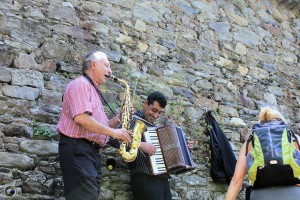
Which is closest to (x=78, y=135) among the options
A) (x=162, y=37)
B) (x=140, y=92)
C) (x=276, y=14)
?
(x=140, y=92)

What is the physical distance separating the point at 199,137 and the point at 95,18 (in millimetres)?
1781

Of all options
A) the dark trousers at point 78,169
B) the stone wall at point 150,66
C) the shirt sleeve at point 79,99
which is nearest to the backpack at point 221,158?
the stone wall at point 150,66

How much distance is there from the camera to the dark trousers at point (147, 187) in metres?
3.54

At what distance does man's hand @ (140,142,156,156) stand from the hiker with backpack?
0.77 metres

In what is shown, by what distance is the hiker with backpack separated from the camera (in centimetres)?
286

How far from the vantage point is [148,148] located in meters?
3.51

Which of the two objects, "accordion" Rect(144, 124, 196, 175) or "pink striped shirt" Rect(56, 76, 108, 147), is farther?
"accordion" Rect(144, 124, 196, 175)

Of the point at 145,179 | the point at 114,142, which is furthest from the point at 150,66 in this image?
the point at 145,179

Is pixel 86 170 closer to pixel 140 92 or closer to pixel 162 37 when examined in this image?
pixel 140 92

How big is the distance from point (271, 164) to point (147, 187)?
1.15 meters

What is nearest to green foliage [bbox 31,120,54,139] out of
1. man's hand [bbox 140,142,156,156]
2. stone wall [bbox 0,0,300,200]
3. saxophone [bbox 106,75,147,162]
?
stone wall [bbox 0,0,300,200]

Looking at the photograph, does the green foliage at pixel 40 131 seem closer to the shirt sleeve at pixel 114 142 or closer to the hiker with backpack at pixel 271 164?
the shirt sleeve at pixel 114 142

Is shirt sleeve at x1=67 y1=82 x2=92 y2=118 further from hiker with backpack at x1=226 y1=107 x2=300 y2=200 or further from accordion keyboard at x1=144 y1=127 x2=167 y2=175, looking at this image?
hiker with backpack at x1=226 y1=107 x2=300 y2=200

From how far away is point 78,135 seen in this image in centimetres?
296
